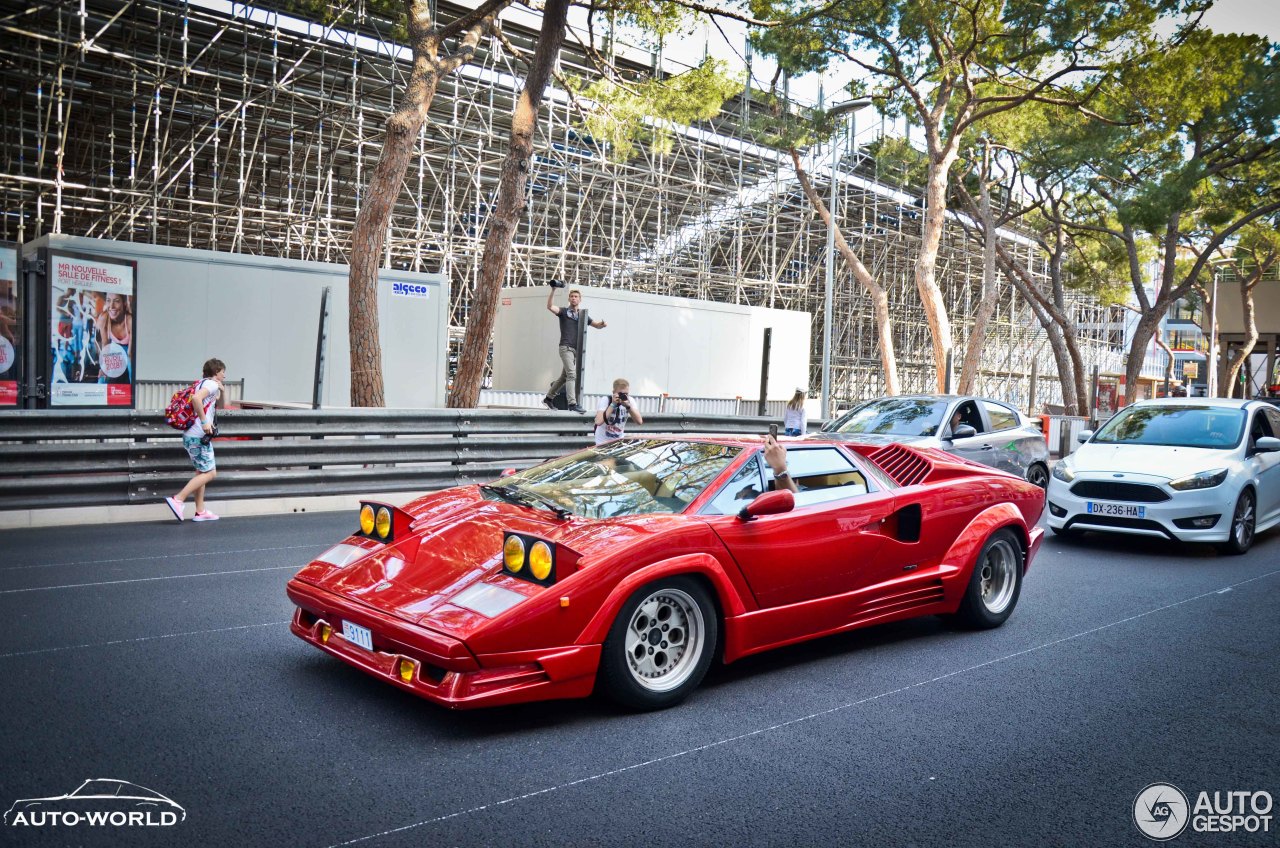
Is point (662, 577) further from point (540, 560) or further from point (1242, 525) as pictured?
point (1242, 525)

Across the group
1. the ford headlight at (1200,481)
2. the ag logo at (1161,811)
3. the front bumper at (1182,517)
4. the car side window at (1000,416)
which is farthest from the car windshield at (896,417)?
the ag logo at (1161,811)

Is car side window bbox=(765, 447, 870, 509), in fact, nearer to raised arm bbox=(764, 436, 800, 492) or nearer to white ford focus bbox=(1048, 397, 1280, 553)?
raised arm bbox=(764, 436, 800, 492)

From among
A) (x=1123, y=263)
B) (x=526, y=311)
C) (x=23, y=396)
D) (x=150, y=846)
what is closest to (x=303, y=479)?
(x=23, y=396)

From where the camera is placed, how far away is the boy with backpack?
907cm

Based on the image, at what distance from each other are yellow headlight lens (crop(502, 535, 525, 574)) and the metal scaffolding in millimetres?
15214

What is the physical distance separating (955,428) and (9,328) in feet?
34.1

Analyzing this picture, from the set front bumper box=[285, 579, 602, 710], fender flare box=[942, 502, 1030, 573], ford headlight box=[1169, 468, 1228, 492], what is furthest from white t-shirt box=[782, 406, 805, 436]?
front bumper box=[285, 579, 602, 710]

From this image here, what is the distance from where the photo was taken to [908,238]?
138 ft

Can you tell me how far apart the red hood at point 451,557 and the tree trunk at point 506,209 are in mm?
9190

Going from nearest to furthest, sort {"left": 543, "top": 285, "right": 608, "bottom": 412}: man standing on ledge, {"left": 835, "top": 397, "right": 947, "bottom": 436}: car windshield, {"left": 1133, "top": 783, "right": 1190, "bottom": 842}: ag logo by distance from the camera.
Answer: {"left": 1133, "top": 783, "right": 1190, "bottom": 842}: ag logo → {"left": 835, "top": 397, "right": 947, "bottom": 436}: car windshield → {"left": 543, "top": 285, "right": 608, "bottom": 412}: man standing on ledge

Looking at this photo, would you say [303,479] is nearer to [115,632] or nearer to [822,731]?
[115,632]

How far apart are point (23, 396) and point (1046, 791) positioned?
1069cm

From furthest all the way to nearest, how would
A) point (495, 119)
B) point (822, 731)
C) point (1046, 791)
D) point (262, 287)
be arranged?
point (495, 119) → point (262, 287) → point (822, 731) → point (1046, 791)

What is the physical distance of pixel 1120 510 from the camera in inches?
363
